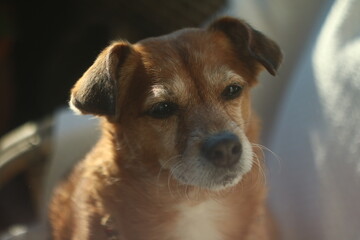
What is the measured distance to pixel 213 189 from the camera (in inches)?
41.5

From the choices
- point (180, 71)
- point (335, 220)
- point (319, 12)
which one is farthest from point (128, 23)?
point (335, 220)

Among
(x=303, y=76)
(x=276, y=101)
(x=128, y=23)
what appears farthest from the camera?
(x=128, y=23)

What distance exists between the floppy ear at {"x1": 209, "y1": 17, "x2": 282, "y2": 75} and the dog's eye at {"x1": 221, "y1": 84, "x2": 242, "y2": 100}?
0.23 ft

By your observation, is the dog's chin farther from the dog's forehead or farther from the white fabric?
the white fabric

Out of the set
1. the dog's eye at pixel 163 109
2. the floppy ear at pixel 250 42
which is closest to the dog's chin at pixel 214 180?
the dog's eye at pixel 163 109

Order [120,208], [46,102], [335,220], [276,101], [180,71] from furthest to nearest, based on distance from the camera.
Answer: [46,102] < [276,101] < [335,220] < [120,208] < [180,71]

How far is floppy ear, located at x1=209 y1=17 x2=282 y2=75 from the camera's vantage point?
Answer: 1.06m

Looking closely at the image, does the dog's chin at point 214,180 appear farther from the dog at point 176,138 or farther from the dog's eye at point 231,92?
the dog's eye at point 231,92

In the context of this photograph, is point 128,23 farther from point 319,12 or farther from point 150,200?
point 150,200

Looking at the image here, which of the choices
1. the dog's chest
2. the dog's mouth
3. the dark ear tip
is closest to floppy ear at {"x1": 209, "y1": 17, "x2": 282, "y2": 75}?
the dark ear tip

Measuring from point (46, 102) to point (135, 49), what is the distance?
97 centimetres

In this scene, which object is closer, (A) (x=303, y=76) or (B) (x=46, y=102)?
(A) (x=303, y=76)

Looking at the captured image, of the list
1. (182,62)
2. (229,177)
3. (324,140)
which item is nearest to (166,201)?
(229,177)

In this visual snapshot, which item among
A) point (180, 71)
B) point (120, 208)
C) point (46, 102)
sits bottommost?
point (46, 102)
